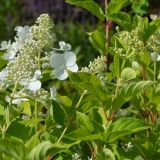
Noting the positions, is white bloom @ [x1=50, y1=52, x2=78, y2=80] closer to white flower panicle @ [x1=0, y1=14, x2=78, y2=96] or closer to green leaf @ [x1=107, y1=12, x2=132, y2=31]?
white flower panicle @ [x1=0, y1=14, x2=78, y2=96]

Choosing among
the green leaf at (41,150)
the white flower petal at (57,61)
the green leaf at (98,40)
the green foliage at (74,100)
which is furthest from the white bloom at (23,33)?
the green leaf at (41,150)

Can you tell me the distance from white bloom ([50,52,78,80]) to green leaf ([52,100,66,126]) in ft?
0.19

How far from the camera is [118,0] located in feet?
5.26

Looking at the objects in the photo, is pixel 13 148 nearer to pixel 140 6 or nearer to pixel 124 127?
pixel 124 127

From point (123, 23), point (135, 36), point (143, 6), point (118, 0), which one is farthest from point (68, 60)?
point (143, 6)

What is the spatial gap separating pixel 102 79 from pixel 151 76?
1.04ft

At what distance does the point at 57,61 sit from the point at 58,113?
0.35ft

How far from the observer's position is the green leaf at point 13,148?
1053mm

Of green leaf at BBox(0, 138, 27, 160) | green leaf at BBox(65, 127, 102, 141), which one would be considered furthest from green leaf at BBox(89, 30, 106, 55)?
green leaf at BBox(0, 138, 27, 160)

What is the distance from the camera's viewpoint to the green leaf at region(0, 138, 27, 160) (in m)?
1.05

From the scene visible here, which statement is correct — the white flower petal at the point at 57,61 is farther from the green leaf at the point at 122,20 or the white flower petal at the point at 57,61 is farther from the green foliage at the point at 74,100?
the green leaf at the point at 122,20

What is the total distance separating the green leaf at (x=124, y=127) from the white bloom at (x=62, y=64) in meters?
0.15

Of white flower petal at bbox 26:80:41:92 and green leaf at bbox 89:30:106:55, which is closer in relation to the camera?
white flower petal at bbox 26:80:41:92

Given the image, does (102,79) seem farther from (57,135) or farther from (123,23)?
(123,23)
